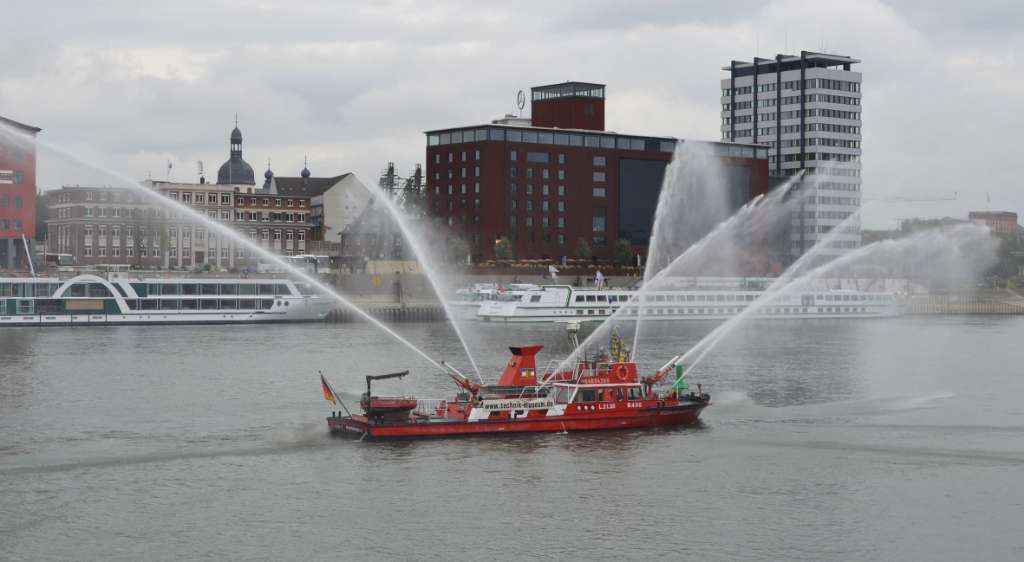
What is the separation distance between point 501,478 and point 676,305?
124555 millimetres

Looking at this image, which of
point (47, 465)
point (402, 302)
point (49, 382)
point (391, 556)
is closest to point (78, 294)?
point (402, 302)

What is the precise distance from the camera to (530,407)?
2480 inches

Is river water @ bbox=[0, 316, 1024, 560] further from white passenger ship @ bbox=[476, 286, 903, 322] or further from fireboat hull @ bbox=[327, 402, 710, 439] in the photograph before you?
white passenger ship @ bbox=[476, 286, 903, 322]

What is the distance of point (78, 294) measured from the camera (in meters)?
154

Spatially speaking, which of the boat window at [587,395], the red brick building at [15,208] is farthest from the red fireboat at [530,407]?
→ the red brick building at [15,208]

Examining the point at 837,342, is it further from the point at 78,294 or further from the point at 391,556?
the point at 391,556

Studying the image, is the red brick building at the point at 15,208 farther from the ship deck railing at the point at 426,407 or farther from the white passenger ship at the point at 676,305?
the ship deck railing at the point at 426,407

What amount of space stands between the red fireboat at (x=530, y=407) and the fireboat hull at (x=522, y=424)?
42 mm

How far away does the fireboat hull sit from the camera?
60.9 meters

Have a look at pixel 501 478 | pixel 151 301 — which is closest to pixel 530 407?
pixel 501 478

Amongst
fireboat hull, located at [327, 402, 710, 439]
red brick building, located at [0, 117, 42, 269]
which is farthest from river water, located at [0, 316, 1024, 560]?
red brick building, located at [0, 117, 42, 269]

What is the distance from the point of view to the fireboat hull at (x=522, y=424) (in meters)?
60.9

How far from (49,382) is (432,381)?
2534 centimetres

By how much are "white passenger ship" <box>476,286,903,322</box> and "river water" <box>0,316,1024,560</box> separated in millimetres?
80122
